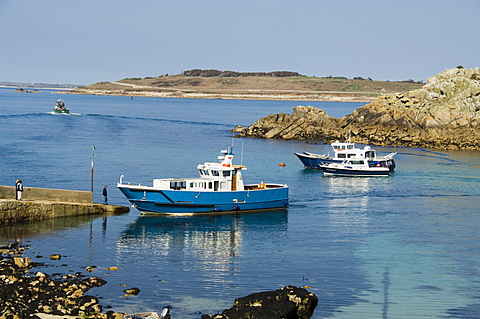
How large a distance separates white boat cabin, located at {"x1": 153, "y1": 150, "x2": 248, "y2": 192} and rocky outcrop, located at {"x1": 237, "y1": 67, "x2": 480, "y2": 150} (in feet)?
172

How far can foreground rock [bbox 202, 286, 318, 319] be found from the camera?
24156mm

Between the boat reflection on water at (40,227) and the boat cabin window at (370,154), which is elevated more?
the boat cabin window at (370,154)

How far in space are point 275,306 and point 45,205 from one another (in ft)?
65.5

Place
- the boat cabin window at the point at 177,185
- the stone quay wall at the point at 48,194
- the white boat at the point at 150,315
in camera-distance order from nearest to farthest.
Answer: the white boat at the point at 150,315 < the stone quay wall at the point at 48,194 < the boat cabin window at the point at 177,185

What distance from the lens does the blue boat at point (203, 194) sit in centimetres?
4356

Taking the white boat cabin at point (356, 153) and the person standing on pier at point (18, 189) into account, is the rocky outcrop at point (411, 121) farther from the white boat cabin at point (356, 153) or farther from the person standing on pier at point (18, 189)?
the person standing on pier at point (18, 189)

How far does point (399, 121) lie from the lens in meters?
104

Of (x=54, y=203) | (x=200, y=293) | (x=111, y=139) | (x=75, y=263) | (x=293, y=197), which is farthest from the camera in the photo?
(x=111, y=139)

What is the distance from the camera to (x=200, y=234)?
40094 millimetres

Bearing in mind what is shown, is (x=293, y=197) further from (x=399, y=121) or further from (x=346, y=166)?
(x=399, y=121)

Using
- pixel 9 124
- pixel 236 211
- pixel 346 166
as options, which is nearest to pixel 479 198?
pixel 346 166

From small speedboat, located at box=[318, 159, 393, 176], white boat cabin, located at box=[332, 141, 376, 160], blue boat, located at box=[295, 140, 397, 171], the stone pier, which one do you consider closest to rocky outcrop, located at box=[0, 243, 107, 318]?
the stone pier

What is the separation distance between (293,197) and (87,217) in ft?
60.1

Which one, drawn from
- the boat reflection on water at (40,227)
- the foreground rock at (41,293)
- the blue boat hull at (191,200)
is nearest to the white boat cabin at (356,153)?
the blue boat hull at (191,200)
